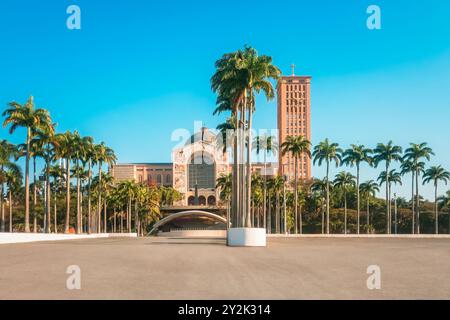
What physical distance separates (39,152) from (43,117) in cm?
1181

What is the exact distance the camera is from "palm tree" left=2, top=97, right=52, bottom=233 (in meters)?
67.9

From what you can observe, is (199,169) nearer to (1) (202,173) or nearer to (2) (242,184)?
(1) (202,173)

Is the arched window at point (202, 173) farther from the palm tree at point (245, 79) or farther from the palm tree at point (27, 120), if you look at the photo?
the palm tree at point (245, 79)

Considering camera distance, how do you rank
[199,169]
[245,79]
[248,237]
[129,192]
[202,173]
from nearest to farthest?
1. [248,237]
2. [245,79]
3. [129,192]
4. [199,169]
5. [202,173]

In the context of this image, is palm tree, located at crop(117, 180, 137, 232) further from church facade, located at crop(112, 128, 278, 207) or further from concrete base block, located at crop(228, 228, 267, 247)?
concrete base block, located at crop(228, 228, 267, 247)

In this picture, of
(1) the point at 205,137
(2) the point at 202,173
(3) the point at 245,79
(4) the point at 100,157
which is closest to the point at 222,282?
(3) the point at 245,79

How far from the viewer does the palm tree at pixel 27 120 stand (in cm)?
6788

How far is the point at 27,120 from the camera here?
68.8m

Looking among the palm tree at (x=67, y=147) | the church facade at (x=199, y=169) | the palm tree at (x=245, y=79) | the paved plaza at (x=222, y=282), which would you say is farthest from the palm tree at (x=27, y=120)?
the church facade at (x=199, y=169)

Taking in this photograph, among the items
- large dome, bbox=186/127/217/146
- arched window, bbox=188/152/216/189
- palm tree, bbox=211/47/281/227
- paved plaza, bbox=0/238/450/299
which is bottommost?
paved plaza, bbox=0/238/450/299

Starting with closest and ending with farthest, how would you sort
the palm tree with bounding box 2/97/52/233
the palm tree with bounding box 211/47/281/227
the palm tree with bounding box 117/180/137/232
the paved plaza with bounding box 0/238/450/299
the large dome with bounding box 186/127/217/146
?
the paved plaza with bounding box 0/238/450/299 → the palm tree with bounding box 211/47/281/227 → the palm tree with bounding box 2/97/52/233 → the palm tree with bounding box 117/180/137/232 → the large dome with bounding box 186/127/217/146

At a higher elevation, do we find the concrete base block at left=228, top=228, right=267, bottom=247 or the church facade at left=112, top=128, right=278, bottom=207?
the church facade at left=112, top=128, right=278, bottom=207

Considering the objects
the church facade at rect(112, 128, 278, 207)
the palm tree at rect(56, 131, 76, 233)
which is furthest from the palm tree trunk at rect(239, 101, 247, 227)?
the church facade at rect(112, 128, 278, 207)
